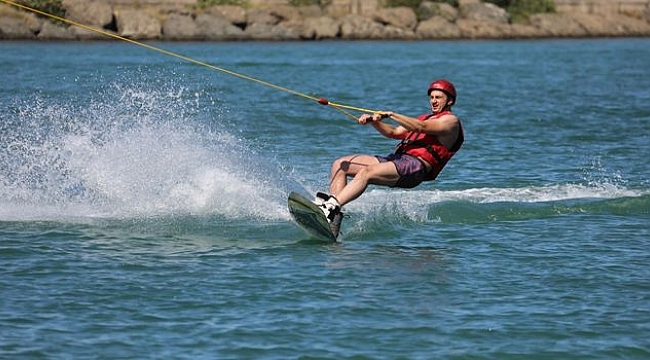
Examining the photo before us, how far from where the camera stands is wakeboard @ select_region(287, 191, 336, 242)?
10.4 m

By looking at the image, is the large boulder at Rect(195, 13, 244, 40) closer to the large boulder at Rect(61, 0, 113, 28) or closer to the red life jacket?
the large boulder at Rect(61, 0, 113, 28)

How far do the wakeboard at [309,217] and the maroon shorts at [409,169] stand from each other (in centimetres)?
75

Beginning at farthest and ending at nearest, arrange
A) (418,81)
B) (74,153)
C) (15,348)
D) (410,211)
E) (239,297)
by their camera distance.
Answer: (418,81) < (74,153) < (410,211) < (239,297) < (15,348)

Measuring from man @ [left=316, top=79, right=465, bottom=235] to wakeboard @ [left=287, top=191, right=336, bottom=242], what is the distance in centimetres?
6

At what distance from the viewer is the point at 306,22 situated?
207ft

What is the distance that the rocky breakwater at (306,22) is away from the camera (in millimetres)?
56312

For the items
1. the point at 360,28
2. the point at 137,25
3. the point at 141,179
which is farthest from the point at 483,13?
the point at 141,179

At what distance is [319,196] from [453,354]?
128 inches

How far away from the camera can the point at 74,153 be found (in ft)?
43.4

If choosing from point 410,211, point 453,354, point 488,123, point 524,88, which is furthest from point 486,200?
point 524,88

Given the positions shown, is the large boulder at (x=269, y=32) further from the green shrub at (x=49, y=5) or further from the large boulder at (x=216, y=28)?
the green shrub at (x=49, y=5)

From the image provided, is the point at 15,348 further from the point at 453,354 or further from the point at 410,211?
the point at 410,211

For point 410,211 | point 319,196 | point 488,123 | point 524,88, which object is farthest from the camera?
point 524,88

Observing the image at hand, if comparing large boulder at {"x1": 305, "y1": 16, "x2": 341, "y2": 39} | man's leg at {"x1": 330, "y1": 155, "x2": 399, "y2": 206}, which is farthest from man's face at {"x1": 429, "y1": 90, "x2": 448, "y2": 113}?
large boulder at {"x1": 305, "y1": 16, "x2": 341, "y2": 39}
